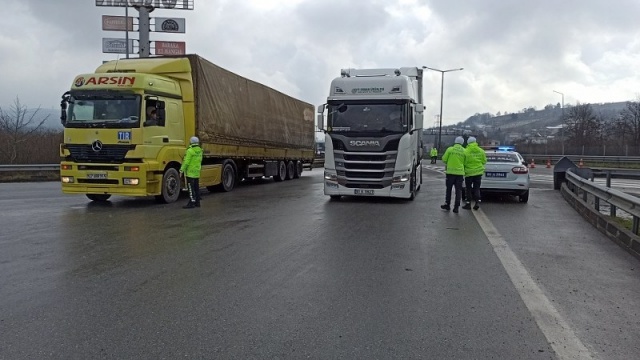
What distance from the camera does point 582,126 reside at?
2670 inches

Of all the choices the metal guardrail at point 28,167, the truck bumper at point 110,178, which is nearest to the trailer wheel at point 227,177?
the truck bumper at point 110,178

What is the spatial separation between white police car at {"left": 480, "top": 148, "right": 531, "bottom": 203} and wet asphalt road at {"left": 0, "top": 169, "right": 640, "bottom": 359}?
11.2 ft

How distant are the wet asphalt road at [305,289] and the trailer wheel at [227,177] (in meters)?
6.46

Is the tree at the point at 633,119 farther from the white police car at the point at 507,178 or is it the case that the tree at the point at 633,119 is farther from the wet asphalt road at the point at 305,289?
the wet asphalt road at the point at 305,289

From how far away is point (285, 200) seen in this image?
44.8 feet

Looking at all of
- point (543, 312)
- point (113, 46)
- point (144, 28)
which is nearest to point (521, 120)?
point (144, 28)

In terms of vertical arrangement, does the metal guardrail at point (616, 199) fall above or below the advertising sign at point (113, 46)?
below

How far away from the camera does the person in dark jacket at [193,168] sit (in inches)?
467

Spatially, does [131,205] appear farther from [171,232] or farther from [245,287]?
[245,287]

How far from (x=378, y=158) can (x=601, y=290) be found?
7327mm

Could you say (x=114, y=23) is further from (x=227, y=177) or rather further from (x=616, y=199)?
(x=616, y=199)

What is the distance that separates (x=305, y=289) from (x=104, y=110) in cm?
861

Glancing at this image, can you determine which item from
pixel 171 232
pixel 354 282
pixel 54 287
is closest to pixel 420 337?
pixel 354 282

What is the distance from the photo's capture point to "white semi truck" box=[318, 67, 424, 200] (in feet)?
40.1
